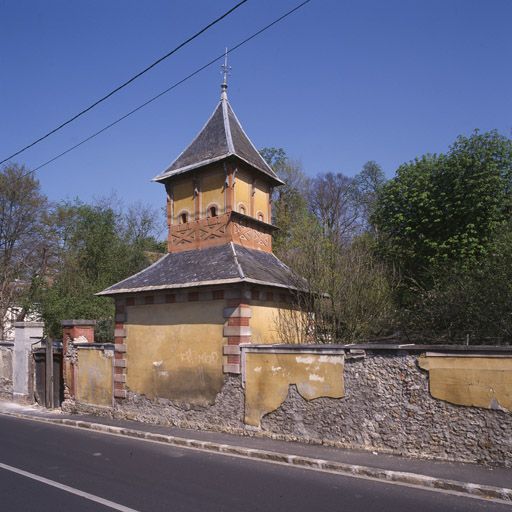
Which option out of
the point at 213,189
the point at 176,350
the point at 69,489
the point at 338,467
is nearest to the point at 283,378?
the point at 338,467

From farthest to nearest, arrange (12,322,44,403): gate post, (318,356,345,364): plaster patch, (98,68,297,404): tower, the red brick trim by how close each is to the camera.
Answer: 1. (12,322,44,403): gate post
2. (98,68,297,404): tower
3. the red brick trim
4. (318,356,345,364): plaster patch

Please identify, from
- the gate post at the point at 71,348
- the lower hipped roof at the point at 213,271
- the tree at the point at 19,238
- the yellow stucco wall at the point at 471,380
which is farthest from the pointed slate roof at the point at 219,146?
the tree at the point at 19,238

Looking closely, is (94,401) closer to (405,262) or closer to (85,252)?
(405,262)

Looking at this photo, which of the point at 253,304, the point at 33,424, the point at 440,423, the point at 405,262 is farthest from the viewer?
the point at 405,262

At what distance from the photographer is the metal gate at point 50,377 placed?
1631cm

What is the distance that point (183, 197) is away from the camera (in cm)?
1546

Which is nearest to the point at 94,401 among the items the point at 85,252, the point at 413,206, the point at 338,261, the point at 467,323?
the point at 338,261

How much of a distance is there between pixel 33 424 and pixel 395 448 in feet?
33.4

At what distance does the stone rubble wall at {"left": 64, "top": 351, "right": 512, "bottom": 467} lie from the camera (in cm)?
790

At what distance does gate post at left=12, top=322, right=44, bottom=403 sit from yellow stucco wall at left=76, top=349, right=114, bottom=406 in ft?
11.7

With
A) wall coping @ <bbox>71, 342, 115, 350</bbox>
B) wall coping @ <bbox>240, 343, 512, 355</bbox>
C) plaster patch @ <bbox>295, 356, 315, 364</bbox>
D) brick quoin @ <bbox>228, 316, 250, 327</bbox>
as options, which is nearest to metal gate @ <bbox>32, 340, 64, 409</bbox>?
wall coping @ <bbox>71, 342, 115, 350</bbox>

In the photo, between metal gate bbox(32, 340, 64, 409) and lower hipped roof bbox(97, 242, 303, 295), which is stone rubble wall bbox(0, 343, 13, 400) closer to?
metal gate bbox(32, 340, 64, 409)

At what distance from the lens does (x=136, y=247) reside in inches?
1351

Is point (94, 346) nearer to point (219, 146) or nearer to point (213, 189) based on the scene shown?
point (213, 189)
